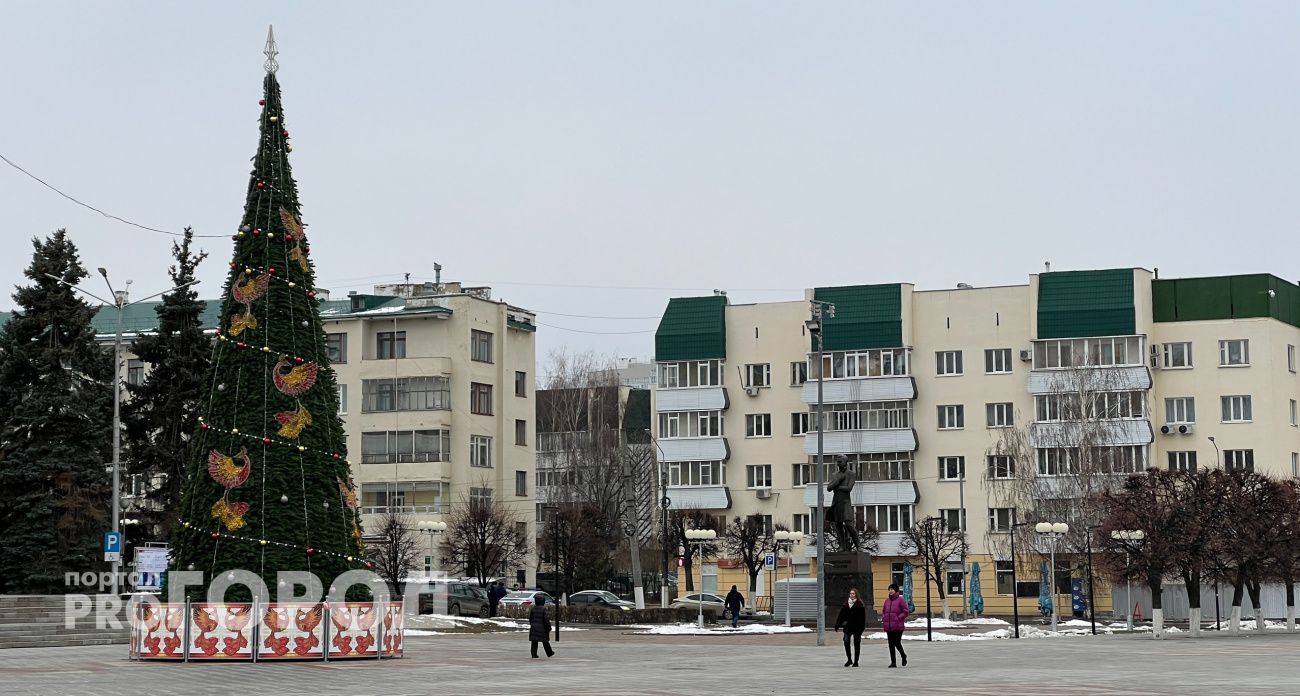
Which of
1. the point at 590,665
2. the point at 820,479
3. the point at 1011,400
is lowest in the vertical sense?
the point at 590,665

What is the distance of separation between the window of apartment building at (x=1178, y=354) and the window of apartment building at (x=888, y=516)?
48.1 feet

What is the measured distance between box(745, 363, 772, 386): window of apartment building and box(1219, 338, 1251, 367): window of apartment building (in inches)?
907

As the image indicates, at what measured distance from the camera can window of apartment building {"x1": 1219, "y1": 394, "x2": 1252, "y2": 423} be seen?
81.6m

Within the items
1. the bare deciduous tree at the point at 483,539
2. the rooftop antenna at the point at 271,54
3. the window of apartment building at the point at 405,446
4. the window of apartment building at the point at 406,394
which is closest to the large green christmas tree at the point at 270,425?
the rooftop antenna at the point at 271,54

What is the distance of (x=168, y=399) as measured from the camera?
5550cm

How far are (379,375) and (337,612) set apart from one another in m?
54.3

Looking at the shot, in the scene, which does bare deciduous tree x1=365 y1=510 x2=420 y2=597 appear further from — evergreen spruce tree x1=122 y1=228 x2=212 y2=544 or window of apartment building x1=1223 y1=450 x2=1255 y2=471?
window of apartment building x1=1223 y1=450 x2=1255 y2=471

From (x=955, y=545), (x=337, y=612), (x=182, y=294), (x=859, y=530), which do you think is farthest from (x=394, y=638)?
(x=955, y=545)

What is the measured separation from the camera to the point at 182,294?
56188 mm

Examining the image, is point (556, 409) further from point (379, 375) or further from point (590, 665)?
point (590, 665)

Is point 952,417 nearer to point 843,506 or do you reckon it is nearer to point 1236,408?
point 1236,408

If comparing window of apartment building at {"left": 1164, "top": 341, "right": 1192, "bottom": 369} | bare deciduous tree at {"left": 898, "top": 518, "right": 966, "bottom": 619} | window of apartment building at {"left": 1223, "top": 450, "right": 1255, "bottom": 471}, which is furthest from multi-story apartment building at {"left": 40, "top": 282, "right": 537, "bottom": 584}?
window of apartment building at {"left": 1223, "top": 450, "right": 1255, "bottom": 471}

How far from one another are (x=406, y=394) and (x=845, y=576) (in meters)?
41.9

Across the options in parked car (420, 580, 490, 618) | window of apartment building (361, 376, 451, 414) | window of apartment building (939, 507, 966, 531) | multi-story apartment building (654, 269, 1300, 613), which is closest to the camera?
parked car (420, 580, 490, 618)
